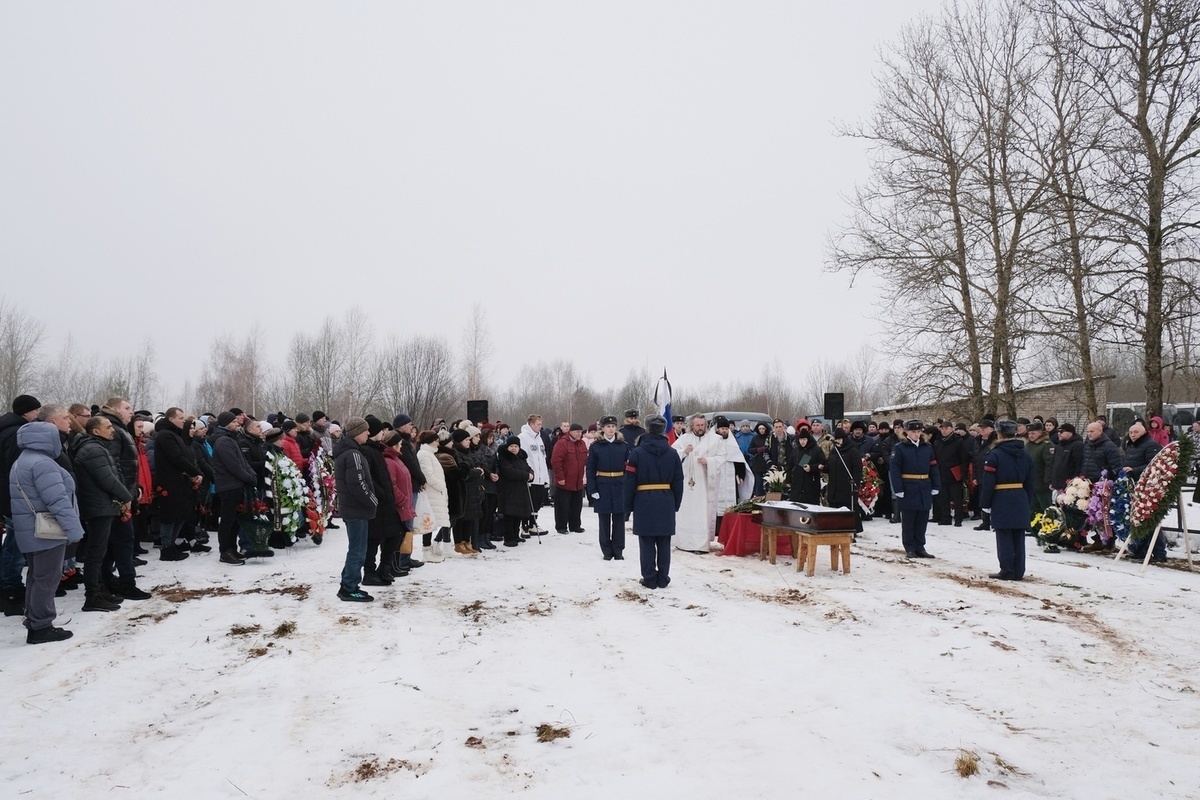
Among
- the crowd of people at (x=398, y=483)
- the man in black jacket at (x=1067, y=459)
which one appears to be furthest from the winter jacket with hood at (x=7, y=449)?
the man in black jacket at (x=1067, y=459)

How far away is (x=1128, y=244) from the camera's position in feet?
57.0

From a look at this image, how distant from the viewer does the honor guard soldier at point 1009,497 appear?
31.7 ft

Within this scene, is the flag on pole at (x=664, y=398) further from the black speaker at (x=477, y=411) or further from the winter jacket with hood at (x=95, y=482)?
the winter jacket with hood at (x=95, y=482)

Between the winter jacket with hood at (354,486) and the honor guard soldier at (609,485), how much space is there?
3984 millimetres

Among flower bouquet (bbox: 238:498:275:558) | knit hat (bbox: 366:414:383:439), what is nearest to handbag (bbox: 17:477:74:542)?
knit hat (bbox: 366:414:383:439)

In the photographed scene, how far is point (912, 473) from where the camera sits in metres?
11.7

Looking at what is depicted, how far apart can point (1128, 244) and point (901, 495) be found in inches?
406

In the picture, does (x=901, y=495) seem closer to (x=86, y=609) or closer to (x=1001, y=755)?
(x=1001, y=755)

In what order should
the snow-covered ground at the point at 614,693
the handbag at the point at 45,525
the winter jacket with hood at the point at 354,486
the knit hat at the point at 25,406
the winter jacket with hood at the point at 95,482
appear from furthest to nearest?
the winter jacket with hood at the point at 354,486, the knit hat at the point at 25,406, the winter jacket with hood at the point at 95,482, the handbag at the point at 45,525, the snow-covered ground at the point at 614,693

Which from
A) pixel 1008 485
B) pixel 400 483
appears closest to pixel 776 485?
pixel 1008 485

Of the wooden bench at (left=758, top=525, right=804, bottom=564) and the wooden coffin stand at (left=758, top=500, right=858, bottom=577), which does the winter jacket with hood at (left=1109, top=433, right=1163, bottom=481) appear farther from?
the wooden bench at (left=758, top=525, right=804, bottom=564)

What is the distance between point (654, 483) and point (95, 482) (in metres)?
5.67

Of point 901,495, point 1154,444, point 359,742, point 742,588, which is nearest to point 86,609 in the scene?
point 359,742

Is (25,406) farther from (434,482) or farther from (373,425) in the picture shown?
(434,482)
